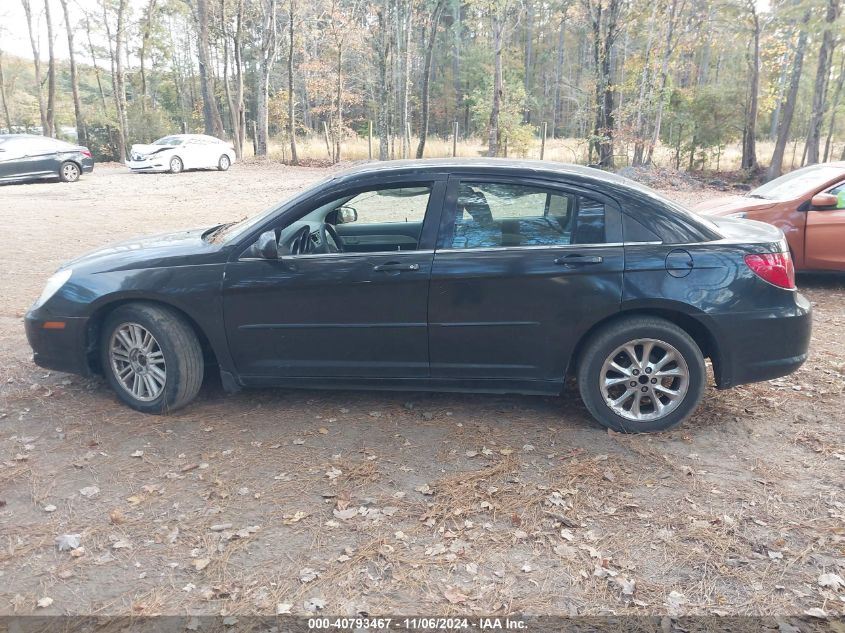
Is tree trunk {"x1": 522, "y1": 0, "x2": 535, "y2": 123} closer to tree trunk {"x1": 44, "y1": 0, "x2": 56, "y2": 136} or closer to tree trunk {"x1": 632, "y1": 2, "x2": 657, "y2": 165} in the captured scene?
tree trunk {"x1": 632, "y1": 2, "x2": 657, "y2": 165}

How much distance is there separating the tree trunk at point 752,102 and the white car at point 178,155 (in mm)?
18825

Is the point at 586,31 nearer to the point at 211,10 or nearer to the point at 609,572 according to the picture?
the point at 211,10

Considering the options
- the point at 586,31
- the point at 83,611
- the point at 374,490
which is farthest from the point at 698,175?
the point at 586,31

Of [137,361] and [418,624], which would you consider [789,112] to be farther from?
[418,624]

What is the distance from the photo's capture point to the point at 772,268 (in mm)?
4141

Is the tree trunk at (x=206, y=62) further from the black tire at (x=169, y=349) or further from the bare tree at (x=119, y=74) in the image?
the black tire at (x=169, y=349)

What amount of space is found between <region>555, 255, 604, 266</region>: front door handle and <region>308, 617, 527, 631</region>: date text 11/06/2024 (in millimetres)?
2171

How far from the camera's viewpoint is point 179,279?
4398mm

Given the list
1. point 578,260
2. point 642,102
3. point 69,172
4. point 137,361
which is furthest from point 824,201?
point 69,172

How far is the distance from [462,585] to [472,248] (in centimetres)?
208

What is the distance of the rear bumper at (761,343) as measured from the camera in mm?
4125

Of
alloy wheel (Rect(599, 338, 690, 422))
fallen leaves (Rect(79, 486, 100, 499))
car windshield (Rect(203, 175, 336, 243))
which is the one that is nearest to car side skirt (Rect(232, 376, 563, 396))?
alloy wheel (Rect(599, 338, 690, 422))

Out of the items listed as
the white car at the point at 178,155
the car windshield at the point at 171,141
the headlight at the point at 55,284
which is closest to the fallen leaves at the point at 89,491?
the headlight at the point at 55,284

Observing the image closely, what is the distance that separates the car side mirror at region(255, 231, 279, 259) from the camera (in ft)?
13.9
